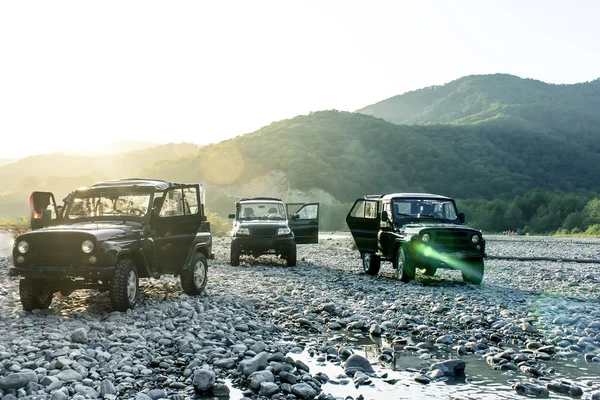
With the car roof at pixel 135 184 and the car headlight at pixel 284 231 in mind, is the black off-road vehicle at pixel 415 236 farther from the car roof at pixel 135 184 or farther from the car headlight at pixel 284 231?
the car roof at pixel 135 184

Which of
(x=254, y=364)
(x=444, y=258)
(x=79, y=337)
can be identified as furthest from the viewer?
(x=444, y=258)

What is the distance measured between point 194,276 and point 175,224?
119cm

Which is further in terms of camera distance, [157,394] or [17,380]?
[17,380]

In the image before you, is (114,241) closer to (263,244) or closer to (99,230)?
(99,230)

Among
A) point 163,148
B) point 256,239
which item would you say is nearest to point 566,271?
point 256,239

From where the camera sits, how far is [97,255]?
861cm

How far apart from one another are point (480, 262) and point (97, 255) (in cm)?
909

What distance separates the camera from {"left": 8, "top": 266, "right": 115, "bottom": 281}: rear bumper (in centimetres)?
858

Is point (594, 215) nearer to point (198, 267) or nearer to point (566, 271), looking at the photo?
point (566, 271)

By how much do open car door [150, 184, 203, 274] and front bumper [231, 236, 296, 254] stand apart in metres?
6.12

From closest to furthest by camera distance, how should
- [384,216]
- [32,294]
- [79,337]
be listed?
[79,337], [32,294], [384,216]

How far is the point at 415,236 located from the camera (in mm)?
13320

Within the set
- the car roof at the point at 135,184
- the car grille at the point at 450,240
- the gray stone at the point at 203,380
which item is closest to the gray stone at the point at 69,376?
the gray stone at the point at 203,380

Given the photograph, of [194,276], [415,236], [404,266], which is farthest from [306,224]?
[194,276]
